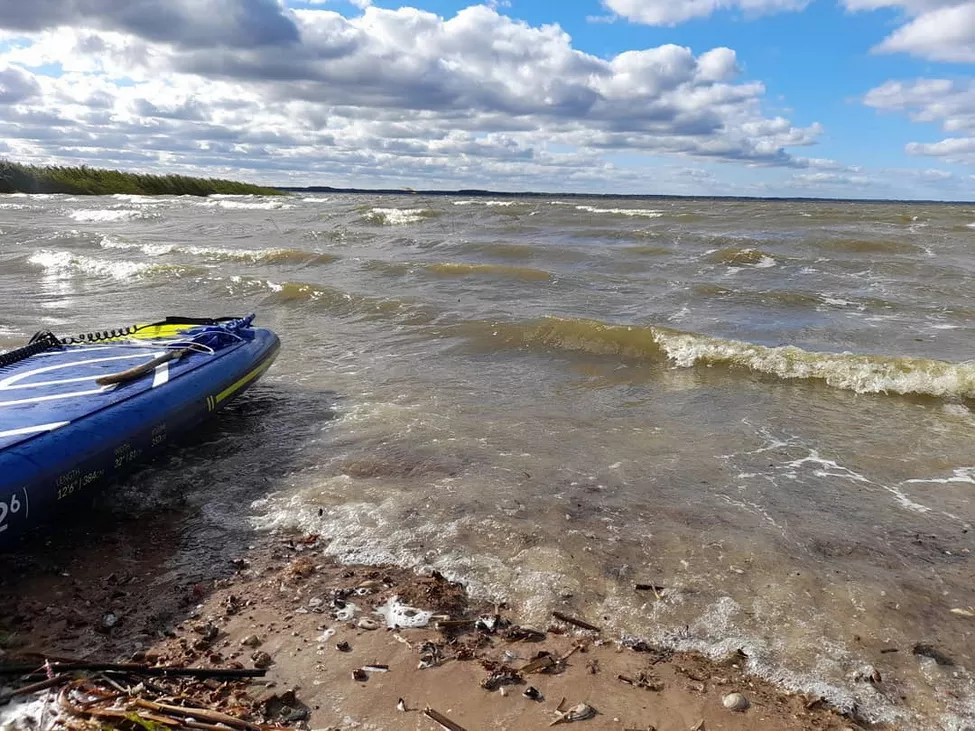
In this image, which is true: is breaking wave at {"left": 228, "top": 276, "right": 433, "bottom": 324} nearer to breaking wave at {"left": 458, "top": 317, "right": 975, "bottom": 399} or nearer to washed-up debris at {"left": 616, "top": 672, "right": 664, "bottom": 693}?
breaking wave at {"left": 458, "top": 317, "right": 975, "bottom": 399}

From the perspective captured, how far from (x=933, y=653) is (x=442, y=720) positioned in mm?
2564

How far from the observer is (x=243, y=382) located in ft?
23.4

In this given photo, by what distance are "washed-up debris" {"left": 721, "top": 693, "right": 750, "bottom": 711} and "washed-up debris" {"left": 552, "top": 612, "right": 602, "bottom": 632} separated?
0.72 metres

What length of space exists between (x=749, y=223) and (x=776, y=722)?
3116 centimetres

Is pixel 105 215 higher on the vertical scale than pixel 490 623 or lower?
higher

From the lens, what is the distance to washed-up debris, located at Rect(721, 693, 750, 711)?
3090mm

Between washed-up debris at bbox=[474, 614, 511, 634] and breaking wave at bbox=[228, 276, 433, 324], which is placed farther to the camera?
breaking wave at bbox=[228, 276, 433, 324]

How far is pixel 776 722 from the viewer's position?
3.03m

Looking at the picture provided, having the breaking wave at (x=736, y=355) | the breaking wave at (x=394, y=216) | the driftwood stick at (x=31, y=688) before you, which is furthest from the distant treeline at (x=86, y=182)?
the driftwood stick at (x=31, y=688)

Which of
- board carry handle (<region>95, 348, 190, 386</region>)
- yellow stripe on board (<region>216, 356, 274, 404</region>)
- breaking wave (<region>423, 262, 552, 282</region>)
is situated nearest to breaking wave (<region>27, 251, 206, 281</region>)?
breaking wave (<region>423, 262, 552, 282</region>)

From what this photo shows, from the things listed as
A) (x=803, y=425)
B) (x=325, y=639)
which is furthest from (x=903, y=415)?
(x=325, y=639)

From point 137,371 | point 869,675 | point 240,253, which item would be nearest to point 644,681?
point 869,675

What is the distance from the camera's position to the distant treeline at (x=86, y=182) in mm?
48500

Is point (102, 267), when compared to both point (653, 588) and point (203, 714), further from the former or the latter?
point (653, 588)
